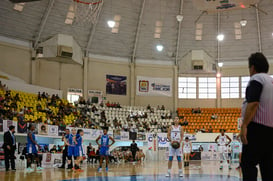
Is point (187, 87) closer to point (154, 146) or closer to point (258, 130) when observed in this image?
point (154, 146)

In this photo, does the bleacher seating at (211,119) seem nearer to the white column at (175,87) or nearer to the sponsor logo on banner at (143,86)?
the white column at (175,87)

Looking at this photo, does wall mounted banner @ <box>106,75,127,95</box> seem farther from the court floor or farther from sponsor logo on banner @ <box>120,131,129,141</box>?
the court floor

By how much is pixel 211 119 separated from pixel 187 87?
14.9 feet

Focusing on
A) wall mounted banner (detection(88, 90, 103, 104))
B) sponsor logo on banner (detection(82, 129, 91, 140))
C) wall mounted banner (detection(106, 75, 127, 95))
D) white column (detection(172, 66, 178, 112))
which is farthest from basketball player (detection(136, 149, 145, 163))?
white column (detection(172, 66, 178, 112))

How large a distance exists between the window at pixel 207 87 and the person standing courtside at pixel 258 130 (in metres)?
37.6

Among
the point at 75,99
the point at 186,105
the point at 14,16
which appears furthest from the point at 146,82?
the point at 14,16

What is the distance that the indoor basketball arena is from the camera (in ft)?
99.3

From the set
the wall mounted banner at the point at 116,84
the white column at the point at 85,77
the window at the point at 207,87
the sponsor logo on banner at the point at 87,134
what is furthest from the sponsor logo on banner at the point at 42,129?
the window at the point at 207,87

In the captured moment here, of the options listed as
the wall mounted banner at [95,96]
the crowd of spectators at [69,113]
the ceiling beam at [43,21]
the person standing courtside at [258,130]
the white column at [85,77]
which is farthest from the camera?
the wall mounted banner at [95,96]

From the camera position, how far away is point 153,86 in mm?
41375

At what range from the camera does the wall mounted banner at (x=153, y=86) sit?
134 ft

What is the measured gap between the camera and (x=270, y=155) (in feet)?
16.1

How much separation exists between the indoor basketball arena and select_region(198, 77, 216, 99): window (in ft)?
0.35

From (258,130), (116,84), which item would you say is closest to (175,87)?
(116,84)
